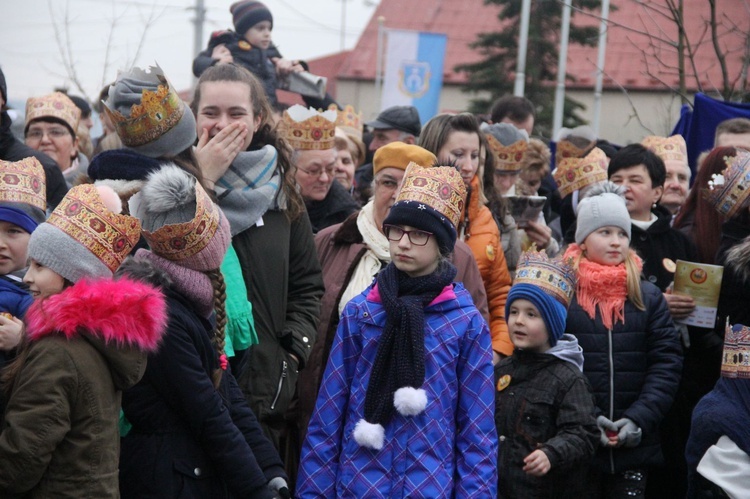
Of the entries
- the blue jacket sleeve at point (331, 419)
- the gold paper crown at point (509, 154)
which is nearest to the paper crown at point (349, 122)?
the gold paper crown at point (509, 154)

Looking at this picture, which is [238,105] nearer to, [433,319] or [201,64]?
[433,319]

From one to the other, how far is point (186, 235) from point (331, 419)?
101cm

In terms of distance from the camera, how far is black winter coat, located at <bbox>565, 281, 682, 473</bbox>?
18.3ft

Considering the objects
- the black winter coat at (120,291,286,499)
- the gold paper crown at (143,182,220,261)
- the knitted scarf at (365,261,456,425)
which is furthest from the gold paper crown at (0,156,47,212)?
the knitted scarf at (365,261,456,425)

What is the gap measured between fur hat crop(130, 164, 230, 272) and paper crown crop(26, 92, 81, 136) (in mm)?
3667

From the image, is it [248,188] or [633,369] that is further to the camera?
[633,369]

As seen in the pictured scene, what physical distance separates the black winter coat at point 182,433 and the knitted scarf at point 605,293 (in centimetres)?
258

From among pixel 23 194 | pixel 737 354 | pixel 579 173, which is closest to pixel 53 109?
pixel 23 194

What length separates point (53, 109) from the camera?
283 inches

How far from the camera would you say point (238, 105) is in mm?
4680

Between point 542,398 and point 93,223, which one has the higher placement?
point 93,223

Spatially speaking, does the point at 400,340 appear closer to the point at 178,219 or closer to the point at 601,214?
the point at 178,219

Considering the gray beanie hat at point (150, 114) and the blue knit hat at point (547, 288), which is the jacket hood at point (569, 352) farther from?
the gray beanie hat at point (150, 114)

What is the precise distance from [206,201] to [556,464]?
228 centimetres
